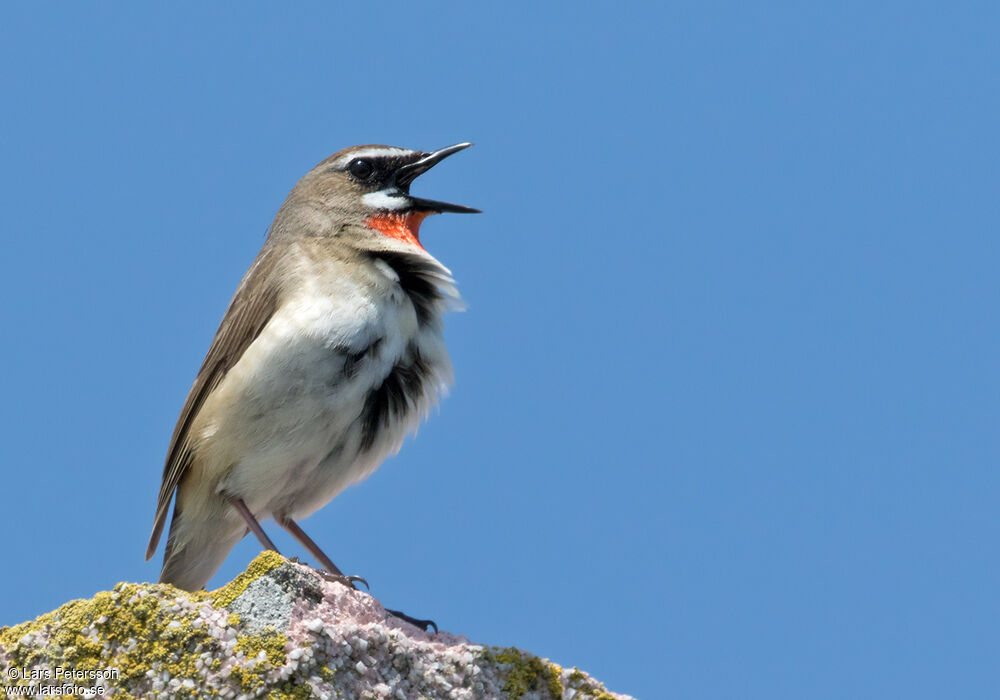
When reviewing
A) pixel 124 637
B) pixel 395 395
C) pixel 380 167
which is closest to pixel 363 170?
pixel 380 167

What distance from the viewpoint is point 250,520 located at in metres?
7.50

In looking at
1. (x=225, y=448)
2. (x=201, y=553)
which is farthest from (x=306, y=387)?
(x=201, y=553)

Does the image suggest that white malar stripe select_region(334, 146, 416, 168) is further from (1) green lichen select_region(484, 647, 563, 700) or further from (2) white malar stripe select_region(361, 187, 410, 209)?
(1) green lichen select_region(484, 647, 563, 700)

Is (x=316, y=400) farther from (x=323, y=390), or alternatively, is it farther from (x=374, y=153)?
(x=374, y=153)

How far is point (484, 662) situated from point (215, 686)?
1.29m

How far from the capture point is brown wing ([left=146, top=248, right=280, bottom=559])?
25.4ft

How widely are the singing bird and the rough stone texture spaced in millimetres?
1969

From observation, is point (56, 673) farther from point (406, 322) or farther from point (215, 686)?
point (406, 322)

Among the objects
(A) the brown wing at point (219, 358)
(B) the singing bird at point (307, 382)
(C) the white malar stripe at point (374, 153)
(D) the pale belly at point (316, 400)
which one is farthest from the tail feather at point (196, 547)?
(C) the white malar stripe at point (374, 153)

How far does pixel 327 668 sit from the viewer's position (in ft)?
16.2

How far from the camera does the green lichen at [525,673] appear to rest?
18.0 feet

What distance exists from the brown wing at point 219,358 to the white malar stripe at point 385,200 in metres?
0.84

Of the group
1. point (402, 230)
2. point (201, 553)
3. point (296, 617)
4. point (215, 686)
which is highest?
point (402, 230)

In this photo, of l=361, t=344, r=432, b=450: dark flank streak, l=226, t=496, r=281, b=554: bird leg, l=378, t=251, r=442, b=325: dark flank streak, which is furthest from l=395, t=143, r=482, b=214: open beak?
l=226, t=496, r=281, b=554: bird leg
